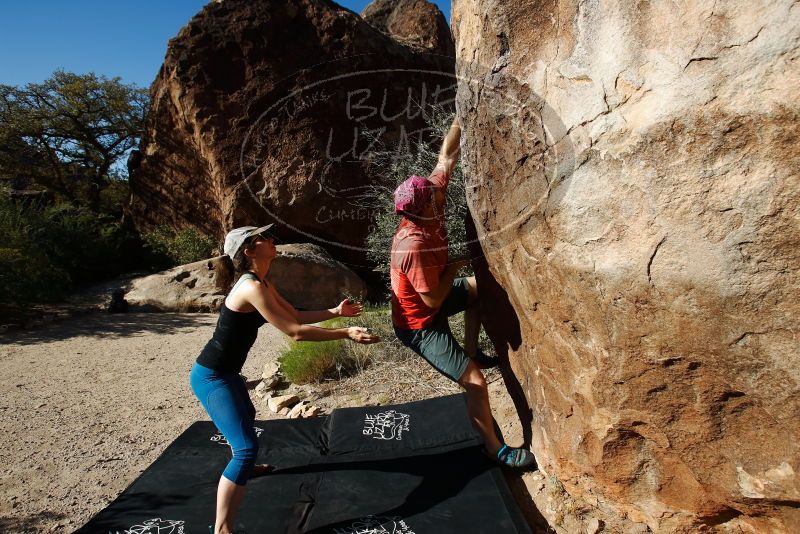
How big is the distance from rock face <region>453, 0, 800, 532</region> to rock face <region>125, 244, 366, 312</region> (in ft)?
19.0

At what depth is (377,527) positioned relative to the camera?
2.46m

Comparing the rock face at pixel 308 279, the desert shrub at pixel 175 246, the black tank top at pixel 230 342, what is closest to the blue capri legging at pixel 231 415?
the black tank top at pixel 230 342

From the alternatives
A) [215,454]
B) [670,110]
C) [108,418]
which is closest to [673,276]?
[670,110]

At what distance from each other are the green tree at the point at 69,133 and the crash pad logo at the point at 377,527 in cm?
1247

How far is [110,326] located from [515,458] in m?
6.15

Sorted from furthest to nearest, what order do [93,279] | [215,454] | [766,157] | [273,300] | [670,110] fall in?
[93,279]
[215,454]
[273,300]
[670,110]
[766,157]

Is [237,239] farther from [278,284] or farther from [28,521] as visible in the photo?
[278,284]

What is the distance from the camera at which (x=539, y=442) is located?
270 cm

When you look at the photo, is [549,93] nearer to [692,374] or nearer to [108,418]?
[692,374]

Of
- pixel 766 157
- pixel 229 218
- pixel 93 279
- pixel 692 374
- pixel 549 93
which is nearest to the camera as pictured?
pixel 766 157

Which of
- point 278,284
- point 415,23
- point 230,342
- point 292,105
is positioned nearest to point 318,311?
point 230,342

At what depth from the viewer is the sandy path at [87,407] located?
310 centimetres

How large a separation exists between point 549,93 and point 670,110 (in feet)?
1.69

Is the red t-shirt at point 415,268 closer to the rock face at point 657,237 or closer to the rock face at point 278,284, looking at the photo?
the rock face at point 657,237
